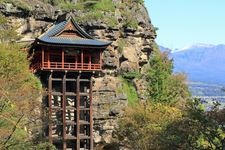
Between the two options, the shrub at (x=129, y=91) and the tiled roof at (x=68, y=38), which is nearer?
the tiled roof at (x=68, y=38)

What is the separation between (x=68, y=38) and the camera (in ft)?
161

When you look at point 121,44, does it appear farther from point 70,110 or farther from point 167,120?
point 167,120

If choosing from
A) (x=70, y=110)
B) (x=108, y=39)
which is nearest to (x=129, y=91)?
(x=108, y=39)

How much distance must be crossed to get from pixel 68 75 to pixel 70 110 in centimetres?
397

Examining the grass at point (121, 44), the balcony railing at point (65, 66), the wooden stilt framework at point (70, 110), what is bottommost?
the wooden stilt framework at point (70, 110)

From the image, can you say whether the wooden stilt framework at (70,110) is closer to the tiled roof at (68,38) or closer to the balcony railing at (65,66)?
the balcony railing at (65,66)

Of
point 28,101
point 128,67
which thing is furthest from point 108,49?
point 28,101

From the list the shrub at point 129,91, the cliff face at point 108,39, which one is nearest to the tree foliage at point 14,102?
the cliff face at point 108,39

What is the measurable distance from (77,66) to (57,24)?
6.01 metres

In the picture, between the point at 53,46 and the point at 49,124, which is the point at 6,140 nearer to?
the point at 49,124

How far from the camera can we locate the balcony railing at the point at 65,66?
48125mm

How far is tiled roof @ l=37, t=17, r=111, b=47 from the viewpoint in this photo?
157 feet

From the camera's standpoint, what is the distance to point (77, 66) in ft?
162

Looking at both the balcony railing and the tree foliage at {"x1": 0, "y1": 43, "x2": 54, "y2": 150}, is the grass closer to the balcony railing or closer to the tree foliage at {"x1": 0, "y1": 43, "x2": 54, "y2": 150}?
the balcony railing
